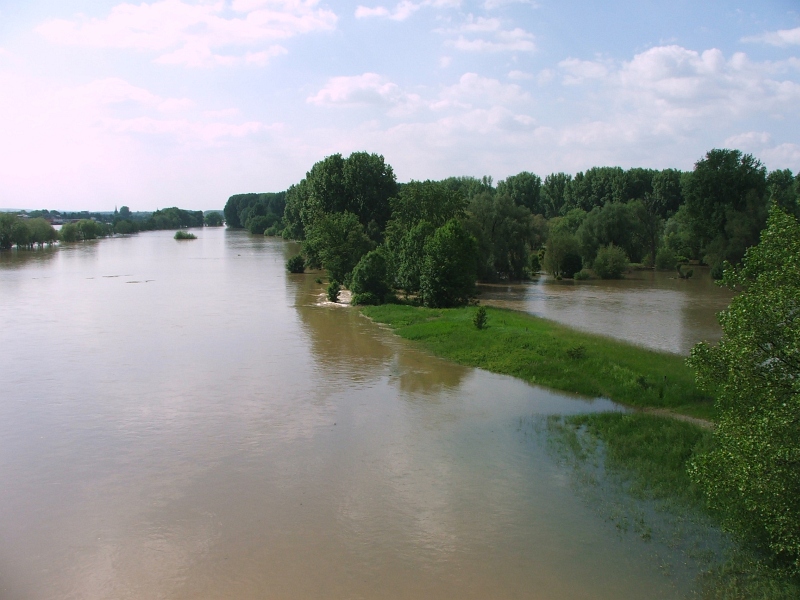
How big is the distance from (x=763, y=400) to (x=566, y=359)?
42.5ft

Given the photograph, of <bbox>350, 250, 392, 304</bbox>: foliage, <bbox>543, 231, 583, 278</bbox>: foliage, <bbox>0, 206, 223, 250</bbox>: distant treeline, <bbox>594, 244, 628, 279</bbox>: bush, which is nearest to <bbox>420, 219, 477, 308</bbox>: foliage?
<bbox>350, 250, 392, 304</bbox>: foliage

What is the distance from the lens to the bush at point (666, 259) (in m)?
63.9

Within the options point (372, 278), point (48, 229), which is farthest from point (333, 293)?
point (48, 229)

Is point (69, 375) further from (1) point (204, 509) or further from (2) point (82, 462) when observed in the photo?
(1) point (204, 509)

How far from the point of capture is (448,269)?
119ft

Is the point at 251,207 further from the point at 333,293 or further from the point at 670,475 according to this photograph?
the point at 670,475

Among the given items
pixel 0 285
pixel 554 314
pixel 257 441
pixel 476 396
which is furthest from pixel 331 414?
pixel 0 285

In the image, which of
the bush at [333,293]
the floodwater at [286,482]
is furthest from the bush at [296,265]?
the floodwater at [286,482]

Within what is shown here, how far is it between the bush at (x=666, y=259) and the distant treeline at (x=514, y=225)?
0.33 feet

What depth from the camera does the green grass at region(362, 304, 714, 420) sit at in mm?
19516

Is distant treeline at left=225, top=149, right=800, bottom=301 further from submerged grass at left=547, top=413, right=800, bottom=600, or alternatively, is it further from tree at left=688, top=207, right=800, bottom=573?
tree at left=688, top=207, right=800, bottom=573

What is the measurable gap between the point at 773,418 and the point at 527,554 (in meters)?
4.62

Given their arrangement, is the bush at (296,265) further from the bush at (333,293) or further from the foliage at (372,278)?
the foliage at (372,278)

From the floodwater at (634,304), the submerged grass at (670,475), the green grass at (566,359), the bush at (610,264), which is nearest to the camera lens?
the submerged grass at (670,475)
